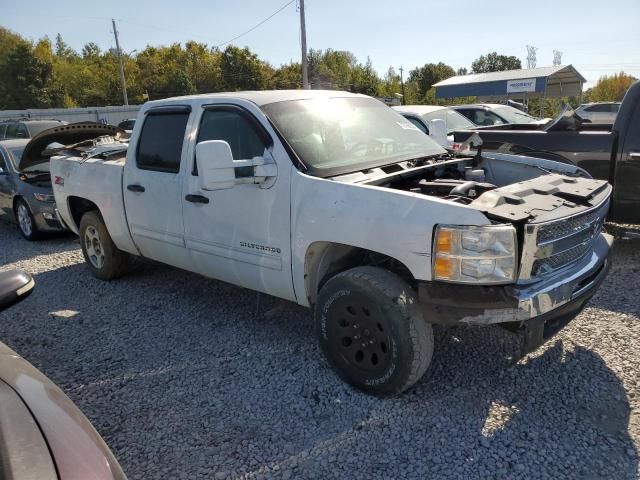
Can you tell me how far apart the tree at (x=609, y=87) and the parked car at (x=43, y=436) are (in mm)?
67255

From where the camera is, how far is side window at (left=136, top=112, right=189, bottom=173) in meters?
4.33

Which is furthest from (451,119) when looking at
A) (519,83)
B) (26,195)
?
(519,83)

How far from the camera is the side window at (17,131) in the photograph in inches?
542

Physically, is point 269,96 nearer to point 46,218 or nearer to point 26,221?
point 46,218

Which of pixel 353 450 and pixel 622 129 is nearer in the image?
pixel 353 450

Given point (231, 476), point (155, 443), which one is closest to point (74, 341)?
point (155, 443)

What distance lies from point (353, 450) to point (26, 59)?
6466 centimetres

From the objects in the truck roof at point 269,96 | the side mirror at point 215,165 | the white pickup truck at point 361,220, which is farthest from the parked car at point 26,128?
the side mirror at point 215,165

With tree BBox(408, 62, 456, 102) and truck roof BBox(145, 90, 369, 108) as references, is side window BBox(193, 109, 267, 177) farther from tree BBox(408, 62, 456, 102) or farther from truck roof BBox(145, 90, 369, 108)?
tree BBox(408, 62, 456, 102)

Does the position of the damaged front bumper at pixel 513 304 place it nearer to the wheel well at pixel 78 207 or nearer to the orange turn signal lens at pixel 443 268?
the orange turn signal lens at pixel 443 268

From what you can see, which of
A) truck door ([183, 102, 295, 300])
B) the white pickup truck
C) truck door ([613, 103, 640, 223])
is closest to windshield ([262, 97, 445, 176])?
the white pickup truck

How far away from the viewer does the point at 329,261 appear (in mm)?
3451

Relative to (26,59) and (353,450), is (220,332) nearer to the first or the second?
(353,450)

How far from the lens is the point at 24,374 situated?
175 cm
